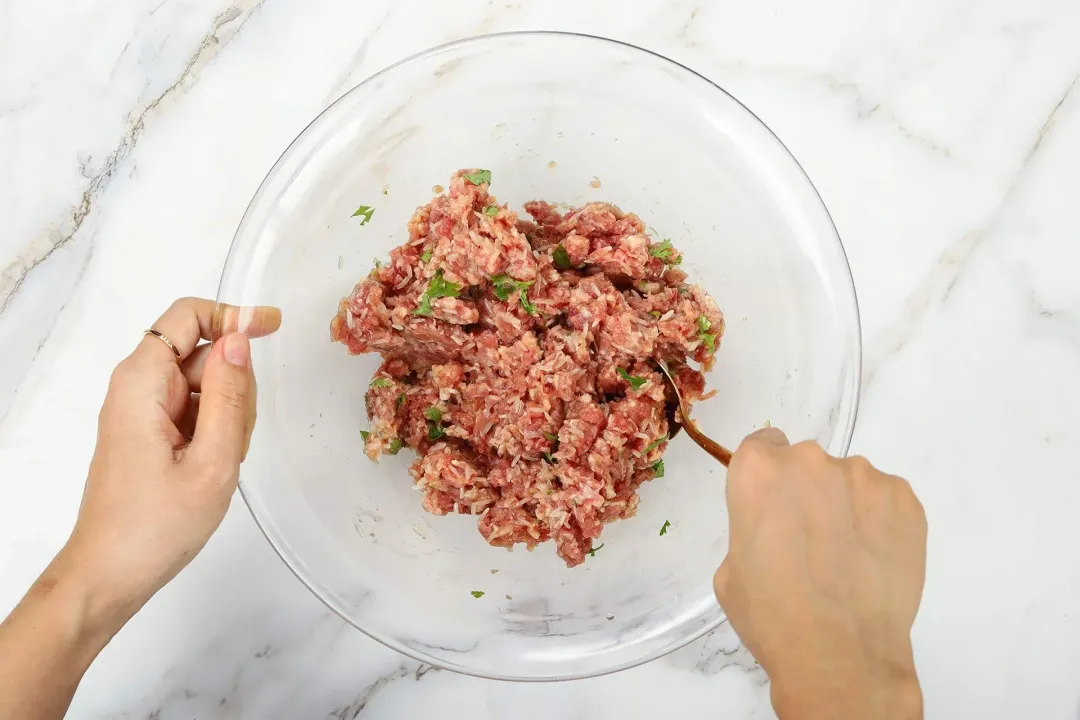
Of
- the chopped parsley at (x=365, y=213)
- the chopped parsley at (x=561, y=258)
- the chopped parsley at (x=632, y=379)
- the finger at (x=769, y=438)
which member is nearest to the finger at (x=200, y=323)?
the chopped parsley at (x=365, y=213)

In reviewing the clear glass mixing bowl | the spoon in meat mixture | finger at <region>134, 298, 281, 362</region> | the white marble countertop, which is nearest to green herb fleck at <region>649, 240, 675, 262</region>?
the clear glass mixing bowl

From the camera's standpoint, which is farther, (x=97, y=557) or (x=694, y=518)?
(x=694, y=518)

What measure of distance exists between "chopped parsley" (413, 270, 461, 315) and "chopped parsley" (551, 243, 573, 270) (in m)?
0.28

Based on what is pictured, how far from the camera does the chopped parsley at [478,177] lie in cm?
188

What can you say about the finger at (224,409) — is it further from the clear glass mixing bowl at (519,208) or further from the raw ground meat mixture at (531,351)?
the raw ground meat mixture at (531,351)

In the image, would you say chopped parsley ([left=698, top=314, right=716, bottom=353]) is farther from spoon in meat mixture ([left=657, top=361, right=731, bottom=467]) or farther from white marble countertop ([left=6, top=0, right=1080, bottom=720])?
white marble countertop ([left=6, top=0, right=1080, bottom=720])

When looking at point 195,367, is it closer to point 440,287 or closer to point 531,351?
point 440,287

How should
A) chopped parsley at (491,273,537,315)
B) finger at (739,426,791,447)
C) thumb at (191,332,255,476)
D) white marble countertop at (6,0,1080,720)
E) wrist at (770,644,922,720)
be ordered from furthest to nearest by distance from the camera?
white marble countertop at (6,0,1080,720) → chopped parsley at (491,273,537,315) → thumb at (191,332,255,476) → finger at (739,426,791,447) → wrist at (770,644,922,720)

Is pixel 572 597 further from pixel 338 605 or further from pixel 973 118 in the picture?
pixel 973 118

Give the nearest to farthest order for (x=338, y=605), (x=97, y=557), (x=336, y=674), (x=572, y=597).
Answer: (x=97, y=557), (x=338, y=605), (x=572, y=597), (x=336, y=674)

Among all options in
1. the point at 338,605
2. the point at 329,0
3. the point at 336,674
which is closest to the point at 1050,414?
the point at 338,605

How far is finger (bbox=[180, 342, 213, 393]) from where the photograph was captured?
1896mm

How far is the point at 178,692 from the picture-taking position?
7.57 ft

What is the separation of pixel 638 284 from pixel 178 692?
1.84 m
